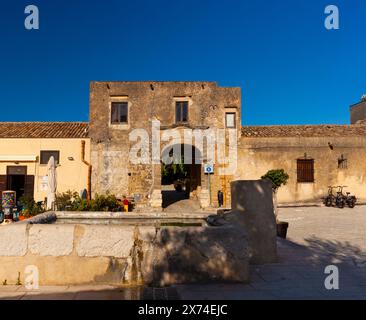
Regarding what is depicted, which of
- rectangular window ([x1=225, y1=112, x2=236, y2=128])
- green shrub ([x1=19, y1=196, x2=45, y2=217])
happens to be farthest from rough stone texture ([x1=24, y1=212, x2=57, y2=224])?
rectangular window ([x1=225, y1=112, x2=236, y2=128])

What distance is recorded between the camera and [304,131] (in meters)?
20.1

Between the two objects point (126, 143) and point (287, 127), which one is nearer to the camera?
point (126, 143)

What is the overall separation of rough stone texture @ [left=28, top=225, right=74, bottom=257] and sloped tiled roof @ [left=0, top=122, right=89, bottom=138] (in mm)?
14436

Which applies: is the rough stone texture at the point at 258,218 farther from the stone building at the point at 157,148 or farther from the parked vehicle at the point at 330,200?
the parked vehicle at the point at 330,200

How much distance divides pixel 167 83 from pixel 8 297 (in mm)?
15597

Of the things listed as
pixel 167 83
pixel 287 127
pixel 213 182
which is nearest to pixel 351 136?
pixel 287 127

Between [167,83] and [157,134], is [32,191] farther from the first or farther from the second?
[167,83]

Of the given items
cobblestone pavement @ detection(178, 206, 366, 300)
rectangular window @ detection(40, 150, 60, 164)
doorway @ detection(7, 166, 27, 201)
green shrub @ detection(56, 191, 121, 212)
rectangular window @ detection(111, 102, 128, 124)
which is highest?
rectangular window @ detection(111, 102, 128, 124)

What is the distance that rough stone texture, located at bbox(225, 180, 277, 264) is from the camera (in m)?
5.36

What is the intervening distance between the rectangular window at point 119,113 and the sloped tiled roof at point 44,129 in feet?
6.21

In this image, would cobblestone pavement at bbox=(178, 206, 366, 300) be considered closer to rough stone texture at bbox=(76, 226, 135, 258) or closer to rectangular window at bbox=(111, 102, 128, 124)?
rough stone texture at bbox=(76, 226, 135, 258)

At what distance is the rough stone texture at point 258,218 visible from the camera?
5.36 metres

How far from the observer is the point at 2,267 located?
4.16m
